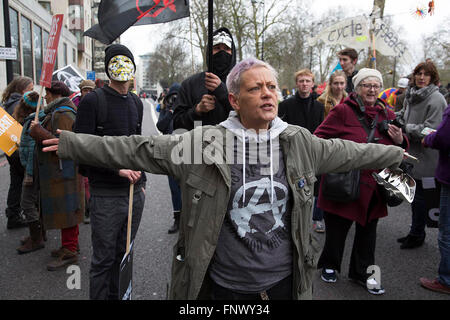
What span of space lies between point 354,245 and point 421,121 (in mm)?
1881

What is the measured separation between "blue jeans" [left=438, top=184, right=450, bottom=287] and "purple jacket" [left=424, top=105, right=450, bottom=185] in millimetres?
109

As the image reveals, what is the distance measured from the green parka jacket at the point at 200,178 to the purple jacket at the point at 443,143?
1833 mm

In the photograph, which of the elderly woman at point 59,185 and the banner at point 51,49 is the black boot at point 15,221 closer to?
the elderly woman at point 59,185

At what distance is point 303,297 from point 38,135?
5.43 ft

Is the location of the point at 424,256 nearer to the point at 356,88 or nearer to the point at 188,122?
the point at 356,88

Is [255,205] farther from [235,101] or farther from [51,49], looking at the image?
[51,49]

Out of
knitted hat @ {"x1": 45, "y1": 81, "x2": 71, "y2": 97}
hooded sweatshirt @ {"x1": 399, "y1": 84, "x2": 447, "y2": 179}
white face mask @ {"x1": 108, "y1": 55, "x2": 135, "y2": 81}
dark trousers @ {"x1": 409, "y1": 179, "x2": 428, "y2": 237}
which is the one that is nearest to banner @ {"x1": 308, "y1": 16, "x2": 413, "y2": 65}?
hooded sweatshirt @ {"x1": 399, "y1": 84, "x2": 447, "y2": 179}

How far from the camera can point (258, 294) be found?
1847 millimetres

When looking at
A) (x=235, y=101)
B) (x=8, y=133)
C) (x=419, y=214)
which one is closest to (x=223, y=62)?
(x=235, y=101)

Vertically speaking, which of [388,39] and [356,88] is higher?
[388,39]

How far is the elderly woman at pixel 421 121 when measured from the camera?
432 cm

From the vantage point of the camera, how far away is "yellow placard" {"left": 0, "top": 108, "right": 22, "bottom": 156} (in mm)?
4074

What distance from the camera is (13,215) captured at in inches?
201
